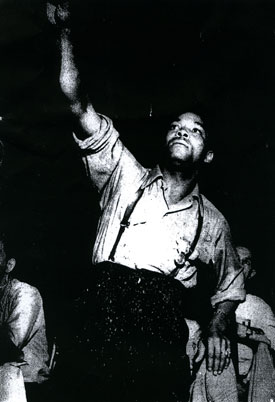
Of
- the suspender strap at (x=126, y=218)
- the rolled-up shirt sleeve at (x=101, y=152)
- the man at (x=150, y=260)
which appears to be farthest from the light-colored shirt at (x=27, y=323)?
the rolled-up shirt sleeve at (x=101, y=152)

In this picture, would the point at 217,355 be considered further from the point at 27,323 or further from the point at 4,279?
the point at 4,279

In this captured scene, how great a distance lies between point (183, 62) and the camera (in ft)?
6.23

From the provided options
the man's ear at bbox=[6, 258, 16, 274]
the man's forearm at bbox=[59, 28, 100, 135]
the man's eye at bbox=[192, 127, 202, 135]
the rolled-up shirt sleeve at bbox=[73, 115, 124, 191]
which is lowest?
the man's ear at bbox=[6, 258, 16, 274]

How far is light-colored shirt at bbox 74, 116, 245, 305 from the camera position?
1.81 metres

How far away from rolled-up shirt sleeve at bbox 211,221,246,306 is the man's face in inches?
9.0

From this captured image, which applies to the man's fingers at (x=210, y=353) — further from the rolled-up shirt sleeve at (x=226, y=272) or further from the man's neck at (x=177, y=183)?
the man's neck at (x=177, y=183)

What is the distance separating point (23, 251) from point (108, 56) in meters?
0.63

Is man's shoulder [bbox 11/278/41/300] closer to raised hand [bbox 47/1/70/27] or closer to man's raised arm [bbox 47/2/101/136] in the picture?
man's raised arm [bbox 47/2/101/136]

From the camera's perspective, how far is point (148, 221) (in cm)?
183

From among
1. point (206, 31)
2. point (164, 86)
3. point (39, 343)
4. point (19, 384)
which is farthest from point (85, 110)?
point (19, 384)

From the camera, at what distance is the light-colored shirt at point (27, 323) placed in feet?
5.90

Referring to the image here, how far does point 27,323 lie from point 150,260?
0.40 metres

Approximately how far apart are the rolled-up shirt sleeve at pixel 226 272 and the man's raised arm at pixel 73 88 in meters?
0.50

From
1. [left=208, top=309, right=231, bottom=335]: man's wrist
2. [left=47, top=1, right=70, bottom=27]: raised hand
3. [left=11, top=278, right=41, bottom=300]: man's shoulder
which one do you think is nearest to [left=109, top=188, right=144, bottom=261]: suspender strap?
[left=11, top=278, right=41, bottom=300]: man's shoulder
